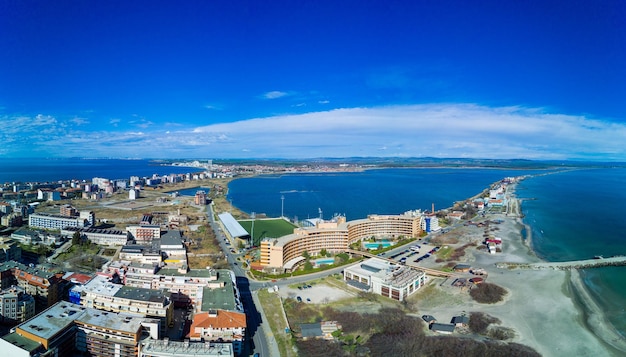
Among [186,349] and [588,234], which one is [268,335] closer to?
[186,349]

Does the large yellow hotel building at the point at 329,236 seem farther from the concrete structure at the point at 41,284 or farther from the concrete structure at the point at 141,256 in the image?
the concrete structure at the point at 41,284

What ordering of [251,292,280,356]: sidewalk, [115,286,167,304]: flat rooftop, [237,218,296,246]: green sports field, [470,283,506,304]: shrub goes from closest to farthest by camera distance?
[251,292,280,356]: sidewalk → [115,286,167,304]: flat rooftop → [470,283,506,304]: shrub → [237,218,296,246]: green sports field

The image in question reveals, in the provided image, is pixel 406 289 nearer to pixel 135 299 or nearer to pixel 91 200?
pixel 135 299

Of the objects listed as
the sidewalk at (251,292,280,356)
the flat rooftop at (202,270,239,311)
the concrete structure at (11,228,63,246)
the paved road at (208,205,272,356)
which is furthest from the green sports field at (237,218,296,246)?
the concrete structure at (11,228,63,246)

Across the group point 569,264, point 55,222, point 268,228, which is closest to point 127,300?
point 268,228

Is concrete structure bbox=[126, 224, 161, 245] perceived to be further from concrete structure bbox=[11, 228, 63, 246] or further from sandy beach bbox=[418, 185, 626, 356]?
sandy beach bbox=[418, 185, 626, 356]
